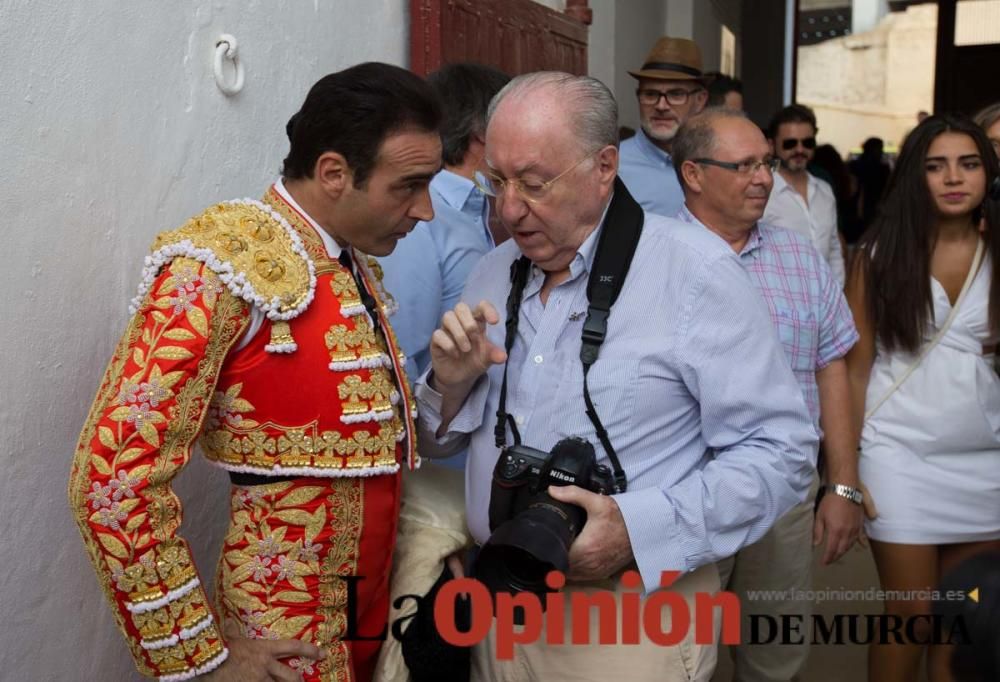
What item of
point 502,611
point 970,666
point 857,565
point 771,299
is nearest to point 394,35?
point 771,299

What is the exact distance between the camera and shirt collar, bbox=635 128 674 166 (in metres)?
4.38

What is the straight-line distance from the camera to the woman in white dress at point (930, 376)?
310 centimetres

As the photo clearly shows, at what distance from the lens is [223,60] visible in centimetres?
250

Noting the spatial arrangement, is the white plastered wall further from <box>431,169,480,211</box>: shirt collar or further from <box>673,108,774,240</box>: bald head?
<box>673,108,774,240</box>: bald head

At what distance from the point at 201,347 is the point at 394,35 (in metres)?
2.03

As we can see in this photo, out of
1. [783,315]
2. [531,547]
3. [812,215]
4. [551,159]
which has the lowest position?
[531,547]

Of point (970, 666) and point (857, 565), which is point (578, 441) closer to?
point (970, 666)

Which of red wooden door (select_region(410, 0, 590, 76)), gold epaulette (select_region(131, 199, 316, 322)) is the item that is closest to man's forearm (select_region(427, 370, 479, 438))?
Result: gold epaulette (select_region(131, 199, 316, 322))

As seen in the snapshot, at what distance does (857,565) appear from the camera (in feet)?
16.7

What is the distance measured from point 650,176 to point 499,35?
75 centimetres

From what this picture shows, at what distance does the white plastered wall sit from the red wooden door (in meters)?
1.13

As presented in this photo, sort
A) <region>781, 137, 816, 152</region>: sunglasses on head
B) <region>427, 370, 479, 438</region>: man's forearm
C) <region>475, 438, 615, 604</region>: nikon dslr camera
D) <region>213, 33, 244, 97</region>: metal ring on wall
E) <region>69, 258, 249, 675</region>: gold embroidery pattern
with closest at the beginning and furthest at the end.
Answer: <region>69, 258, 249, 675</region>: gold embroidery pattern < <region>475, 438, 615, 604</region>: nikon dslr camera < <region>427, 370, 479, 438</region>: man's forearm < <region>213, 33, 244, 97</region>: metal ring on wall < <region>781, 137, 816, 152</region>: sunglasses on head

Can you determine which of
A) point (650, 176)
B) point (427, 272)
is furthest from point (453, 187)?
point (650, 176)

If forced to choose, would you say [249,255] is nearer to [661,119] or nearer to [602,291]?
[602,291]
